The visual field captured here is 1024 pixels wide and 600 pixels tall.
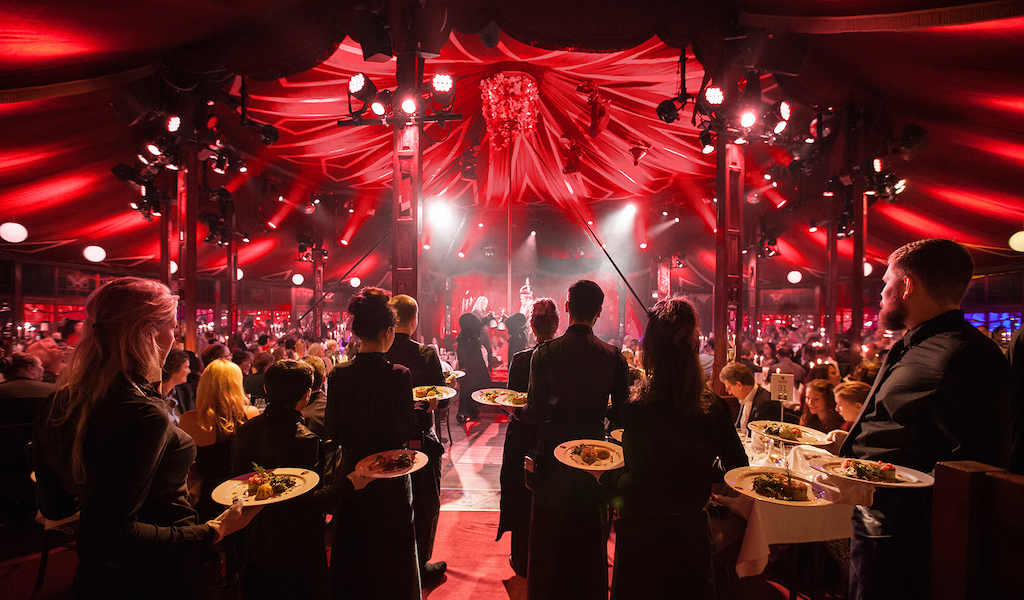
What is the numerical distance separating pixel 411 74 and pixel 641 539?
3.64 meters

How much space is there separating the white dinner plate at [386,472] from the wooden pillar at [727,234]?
294 cm

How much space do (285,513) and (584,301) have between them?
1544 mm

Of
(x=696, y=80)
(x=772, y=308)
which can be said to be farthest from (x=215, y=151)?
(x=772, y=308)

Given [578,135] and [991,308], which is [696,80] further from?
[991,308]

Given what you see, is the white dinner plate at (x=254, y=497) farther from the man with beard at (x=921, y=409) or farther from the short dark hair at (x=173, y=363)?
the man with beard at (x=921, y=409)

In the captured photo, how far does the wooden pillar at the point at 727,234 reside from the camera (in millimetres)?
3877

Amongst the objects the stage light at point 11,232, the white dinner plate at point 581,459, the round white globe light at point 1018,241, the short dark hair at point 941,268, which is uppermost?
the stage light at point 11,232

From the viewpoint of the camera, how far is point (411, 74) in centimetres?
368

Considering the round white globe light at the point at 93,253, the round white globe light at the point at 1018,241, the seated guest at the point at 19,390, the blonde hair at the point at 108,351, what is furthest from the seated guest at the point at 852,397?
the round white globe light at the point at 93,253

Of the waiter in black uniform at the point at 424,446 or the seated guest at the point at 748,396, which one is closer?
the waiter in black uniform at the point at 424,446

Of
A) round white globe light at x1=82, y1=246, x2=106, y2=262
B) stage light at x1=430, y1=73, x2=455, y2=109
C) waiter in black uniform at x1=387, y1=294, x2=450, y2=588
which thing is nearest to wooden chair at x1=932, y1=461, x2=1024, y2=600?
waiter in black uniform at x1=387, y1=294, x2=450, y2=588

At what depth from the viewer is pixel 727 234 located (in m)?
3.88

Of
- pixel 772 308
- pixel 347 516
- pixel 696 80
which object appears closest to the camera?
pixel 347 516

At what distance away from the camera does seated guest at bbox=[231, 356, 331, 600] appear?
5.88ft
